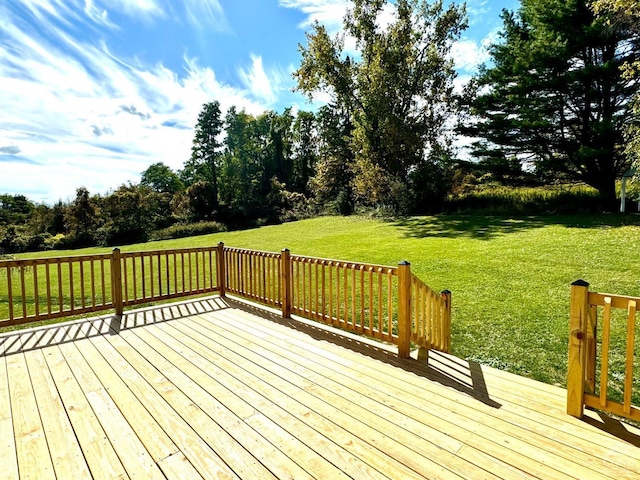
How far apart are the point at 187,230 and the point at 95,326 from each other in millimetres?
18147

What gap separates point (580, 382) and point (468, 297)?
344 cm

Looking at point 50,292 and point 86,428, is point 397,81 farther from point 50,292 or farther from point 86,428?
point 86,428

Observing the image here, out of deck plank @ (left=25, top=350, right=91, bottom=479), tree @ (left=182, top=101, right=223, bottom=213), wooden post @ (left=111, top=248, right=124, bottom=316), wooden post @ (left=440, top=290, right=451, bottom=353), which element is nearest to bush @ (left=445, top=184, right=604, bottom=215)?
wooden post @ (left=440, top=290, right=451, bottom=353)

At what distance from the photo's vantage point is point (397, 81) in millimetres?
17219

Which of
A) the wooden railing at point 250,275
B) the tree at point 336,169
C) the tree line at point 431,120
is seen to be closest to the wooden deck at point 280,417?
the wooden railing at point 250,275

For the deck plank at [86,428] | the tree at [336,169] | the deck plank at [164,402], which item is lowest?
the deck plank at [164,402]

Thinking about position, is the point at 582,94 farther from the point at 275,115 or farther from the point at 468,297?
the point at 275,115

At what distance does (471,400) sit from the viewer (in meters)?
2.67

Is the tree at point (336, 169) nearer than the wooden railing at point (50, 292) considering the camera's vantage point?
No

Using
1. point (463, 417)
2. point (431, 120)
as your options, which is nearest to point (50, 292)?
point (463, 417)

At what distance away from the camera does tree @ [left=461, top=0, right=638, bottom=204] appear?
13.1 meters

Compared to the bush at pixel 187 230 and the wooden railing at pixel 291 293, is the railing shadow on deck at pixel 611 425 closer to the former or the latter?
the wooden railing at pixel 291 293

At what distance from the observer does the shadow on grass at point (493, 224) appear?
35.1ft

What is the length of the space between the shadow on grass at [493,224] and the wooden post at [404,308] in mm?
7744
